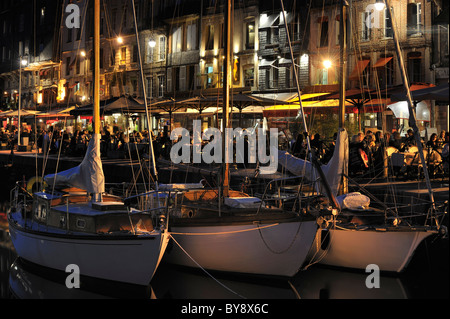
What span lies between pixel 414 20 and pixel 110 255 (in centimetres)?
2574

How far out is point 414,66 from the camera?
30281mm

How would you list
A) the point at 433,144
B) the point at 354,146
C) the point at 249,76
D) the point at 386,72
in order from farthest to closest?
the point at 249,76 → the point at 386,72 → the point at 354,146 → the point at 433,144

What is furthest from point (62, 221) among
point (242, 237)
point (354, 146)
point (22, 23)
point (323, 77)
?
point (22, 23)

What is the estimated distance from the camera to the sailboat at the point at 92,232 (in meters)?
10.0

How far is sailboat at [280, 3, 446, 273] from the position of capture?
10.8 meters

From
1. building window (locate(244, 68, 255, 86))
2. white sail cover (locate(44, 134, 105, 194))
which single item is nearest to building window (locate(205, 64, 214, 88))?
building window (locate(244, 68, 255, 86))

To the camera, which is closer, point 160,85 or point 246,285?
point 246,285

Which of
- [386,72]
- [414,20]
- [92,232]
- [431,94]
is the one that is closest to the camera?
[92,232]

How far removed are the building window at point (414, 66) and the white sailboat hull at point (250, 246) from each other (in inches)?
875

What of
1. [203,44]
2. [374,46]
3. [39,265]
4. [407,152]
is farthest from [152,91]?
Result: [39,265]

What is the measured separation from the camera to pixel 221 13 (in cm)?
4119

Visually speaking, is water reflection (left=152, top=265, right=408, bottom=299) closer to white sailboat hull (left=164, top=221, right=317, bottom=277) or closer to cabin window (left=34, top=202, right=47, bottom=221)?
white sailboat hull (left=164, top=221, right=317, bottom=277)

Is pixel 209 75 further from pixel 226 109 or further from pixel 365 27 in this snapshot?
pixel 226 109

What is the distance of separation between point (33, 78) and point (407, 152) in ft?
179
